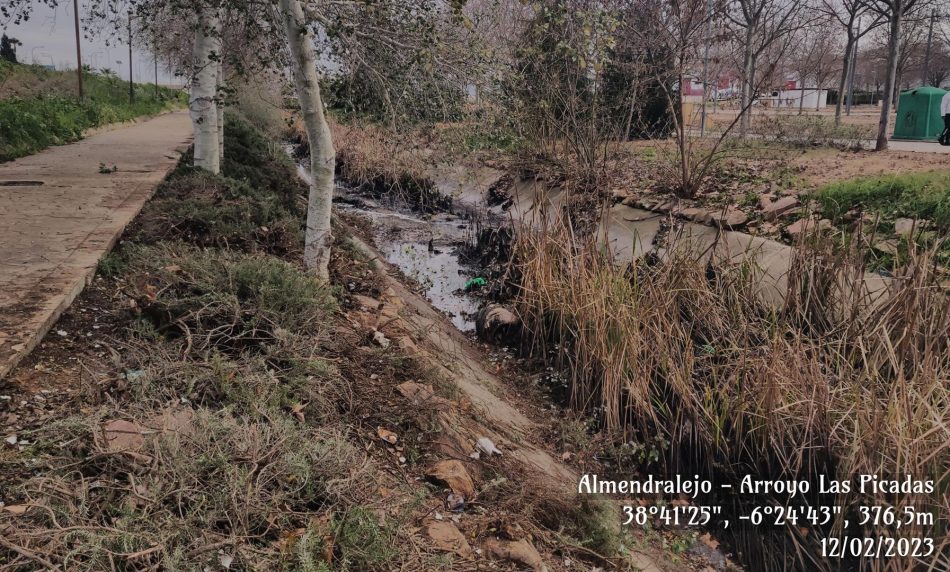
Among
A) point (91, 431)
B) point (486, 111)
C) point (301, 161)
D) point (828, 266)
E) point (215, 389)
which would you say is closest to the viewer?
point (91, 431)

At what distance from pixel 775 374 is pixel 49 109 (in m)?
13.3

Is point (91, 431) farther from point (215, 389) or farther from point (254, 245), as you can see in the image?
point (254, 245)

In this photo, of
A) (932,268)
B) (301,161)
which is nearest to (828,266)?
(932,268)

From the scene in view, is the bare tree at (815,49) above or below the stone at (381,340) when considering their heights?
above

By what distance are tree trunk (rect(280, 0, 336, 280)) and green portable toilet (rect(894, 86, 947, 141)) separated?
16774 millimetres

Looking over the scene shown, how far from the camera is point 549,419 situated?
4.76 meters

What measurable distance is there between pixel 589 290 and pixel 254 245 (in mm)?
2463

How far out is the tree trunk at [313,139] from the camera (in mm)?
4264

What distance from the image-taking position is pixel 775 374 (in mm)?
3424

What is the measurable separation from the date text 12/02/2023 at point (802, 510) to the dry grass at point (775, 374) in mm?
42

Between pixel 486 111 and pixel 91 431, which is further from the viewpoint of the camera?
pixel 486 111

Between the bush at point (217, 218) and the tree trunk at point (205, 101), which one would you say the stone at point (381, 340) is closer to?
the bush at point (217, 218)

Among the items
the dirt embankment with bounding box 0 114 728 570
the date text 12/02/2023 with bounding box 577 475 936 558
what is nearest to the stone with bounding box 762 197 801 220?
the dirt embankment with bounding box 0 114 728 570

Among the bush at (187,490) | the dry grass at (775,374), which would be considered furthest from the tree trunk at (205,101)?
the bush at (187,490)
